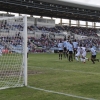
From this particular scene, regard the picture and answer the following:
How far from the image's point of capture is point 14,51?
42.3 feet

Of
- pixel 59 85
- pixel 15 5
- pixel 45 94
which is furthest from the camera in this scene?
pixel 15 5

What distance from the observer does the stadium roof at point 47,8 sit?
48312 mm

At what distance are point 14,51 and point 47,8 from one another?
39.9 meters

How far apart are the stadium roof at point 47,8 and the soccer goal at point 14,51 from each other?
32.9m

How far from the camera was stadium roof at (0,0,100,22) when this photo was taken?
48.3 m

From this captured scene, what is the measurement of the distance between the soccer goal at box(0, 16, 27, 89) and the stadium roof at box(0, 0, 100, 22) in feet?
108

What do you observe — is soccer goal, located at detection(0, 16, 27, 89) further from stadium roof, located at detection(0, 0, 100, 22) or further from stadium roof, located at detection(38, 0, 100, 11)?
stadium roof, located at detection(38, 0, 100, 11)

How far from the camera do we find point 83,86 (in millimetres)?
9664

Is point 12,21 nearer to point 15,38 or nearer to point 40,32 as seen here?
point 15,38

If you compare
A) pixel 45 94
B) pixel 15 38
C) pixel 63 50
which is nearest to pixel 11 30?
pixel 15 38

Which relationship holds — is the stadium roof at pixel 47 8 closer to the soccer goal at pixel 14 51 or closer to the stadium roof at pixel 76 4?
the stadium roof at pixel 76 4

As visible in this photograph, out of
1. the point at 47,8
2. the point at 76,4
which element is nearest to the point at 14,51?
the point at 47,8

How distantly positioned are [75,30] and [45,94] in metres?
57.8

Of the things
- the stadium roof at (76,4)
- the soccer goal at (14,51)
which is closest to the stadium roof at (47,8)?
the stadium roof at (76,4)
